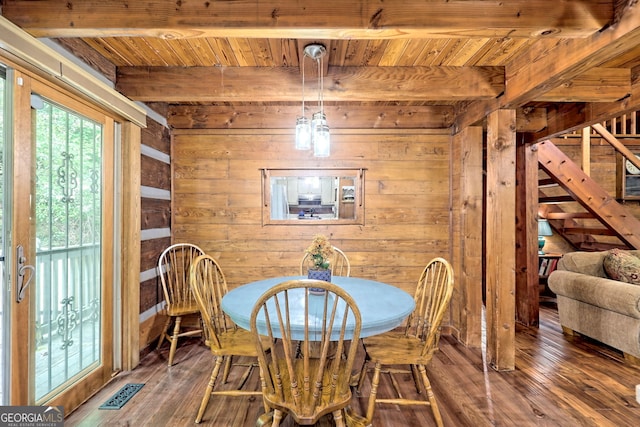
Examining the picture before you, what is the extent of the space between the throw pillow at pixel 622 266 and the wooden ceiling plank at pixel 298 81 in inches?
77.4

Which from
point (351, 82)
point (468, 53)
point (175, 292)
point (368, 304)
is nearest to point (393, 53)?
point (351, 82)

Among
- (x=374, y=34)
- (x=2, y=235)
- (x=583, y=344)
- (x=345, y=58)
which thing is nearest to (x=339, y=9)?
(x=374, y=34)

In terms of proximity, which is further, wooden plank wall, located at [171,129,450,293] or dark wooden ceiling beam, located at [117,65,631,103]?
wooden plank wall, located at [171,129,450,293]

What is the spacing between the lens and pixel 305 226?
11.3 feet

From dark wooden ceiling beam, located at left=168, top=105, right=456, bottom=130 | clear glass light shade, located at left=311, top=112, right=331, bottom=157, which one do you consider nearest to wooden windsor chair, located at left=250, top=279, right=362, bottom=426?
clear glass light shade, located at left=311, top=112, right=331, bottom=157

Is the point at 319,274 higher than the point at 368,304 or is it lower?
higher

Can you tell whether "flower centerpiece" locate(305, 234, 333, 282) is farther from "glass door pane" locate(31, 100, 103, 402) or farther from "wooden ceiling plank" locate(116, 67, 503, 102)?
"glass door pane" locate(31, 100, 103, 402)

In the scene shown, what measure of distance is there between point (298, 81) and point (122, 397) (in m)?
2.60

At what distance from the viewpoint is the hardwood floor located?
196cm

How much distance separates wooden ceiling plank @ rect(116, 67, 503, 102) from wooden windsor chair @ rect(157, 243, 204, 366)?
135 centimetres

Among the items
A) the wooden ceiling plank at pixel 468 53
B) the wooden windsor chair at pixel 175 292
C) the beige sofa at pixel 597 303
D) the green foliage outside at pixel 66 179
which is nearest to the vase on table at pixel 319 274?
the wooden windsor chair at pixel 175 292

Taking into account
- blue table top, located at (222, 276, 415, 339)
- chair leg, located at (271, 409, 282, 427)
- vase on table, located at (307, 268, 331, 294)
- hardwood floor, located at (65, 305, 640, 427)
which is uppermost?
vase on table, located at (307, 268, 331, 294)

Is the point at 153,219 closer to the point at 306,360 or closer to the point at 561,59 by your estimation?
the point at 306,360

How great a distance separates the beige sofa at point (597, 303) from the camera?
104 inches
